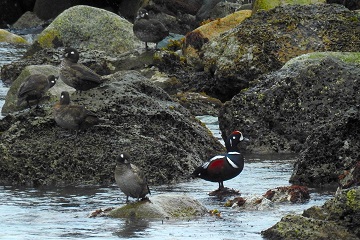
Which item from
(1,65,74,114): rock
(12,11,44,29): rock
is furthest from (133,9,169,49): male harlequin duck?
(12,11,44,29): rock

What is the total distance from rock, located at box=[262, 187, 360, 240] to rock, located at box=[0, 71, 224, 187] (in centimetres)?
473

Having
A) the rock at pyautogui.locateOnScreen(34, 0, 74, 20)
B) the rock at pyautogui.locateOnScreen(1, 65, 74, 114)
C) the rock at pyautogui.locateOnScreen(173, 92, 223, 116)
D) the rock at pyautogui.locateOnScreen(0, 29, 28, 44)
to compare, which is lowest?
the rock at pyautogui.locateOnScreen(173, 92, 223, 116)

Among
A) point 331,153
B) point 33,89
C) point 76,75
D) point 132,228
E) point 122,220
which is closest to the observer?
point 132,228

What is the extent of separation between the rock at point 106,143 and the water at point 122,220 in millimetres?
332

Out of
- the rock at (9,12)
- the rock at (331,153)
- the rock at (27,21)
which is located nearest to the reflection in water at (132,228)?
the rock at (331,153)

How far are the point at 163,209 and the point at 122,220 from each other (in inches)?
21.5

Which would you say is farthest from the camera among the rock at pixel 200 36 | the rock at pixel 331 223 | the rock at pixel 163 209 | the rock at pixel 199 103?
the rock at pixel 200 36

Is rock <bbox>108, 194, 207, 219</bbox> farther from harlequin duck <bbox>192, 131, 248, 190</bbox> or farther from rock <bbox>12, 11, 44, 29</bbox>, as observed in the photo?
rock <bbox>12, 11, 44, 29</bbox>

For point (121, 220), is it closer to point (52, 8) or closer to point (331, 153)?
point (331, 153)

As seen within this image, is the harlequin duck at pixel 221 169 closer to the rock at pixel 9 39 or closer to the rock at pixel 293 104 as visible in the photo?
the rock at pixel 293 104

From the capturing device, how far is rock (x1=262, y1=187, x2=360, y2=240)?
30.7 feet

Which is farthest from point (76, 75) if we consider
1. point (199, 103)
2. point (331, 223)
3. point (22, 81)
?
point (199, 103)

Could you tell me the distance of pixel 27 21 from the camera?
5028 cm

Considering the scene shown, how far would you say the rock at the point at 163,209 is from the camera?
1113cm
